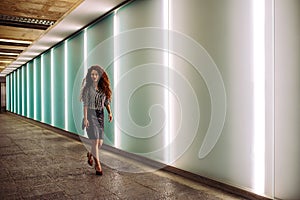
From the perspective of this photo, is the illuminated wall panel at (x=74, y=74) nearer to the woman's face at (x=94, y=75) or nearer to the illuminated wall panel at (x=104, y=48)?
the illuminated wall panel at (x=104, y=48)

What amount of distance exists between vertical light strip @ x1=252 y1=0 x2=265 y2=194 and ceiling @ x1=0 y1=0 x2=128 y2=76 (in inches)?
142

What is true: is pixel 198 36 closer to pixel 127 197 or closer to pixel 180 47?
pixel 180 47

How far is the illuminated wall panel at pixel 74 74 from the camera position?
9.10 m

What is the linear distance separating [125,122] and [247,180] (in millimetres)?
3434

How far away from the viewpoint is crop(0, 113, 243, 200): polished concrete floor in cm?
379

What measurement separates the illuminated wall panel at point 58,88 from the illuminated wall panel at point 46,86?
0.82 meters

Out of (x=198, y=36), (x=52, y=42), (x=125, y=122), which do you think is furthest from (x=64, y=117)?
(x=198, y=36)

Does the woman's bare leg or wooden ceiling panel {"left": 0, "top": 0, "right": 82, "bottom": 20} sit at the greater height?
wooden ceiling panel {"left": 0, "top": 0, "right": 82, "bottom": 20}

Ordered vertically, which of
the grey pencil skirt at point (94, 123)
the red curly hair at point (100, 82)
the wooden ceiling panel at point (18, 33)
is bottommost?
the grey pencil skirt at point (94, 123)

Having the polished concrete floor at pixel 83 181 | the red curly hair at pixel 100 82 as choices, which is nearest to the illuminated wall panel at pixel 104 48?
the polished concrete floor at pixel 83 181

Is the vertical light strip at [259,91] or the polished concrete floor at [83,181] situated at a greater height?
the vertical light strip at [259,91]

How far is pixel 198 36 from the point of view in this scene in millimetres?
4453

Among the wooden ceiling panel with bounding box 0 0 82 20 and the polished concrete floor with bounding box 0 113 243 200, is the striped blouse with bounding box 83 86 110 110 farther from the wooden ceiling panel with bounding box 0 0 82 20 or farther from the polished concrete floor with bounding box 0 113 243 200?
the wooden ceiling panel with bounding box 0 0 82 20

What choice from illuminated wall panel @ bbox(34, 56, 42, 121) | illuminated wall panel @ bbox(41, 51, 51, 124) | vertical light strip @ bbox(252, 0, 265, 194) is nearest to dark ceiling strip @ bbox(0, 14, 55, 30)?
illuminated wall panel @ bbox(41, 51, 51, 124)
